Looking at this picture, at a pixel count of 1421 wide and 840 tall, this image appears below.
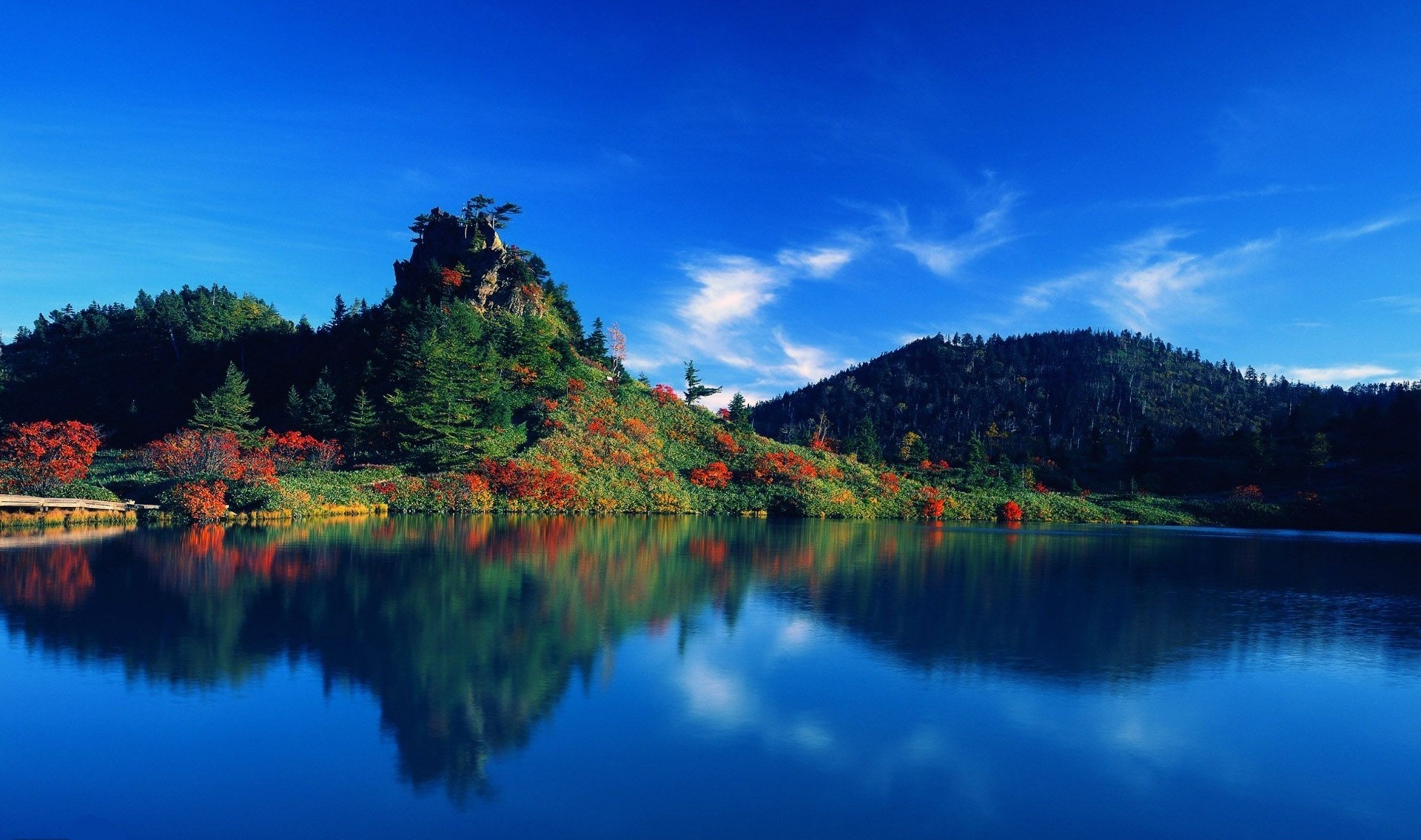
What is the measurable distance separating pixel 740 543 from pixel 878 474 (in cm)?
3055

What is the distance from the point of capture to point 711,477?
50.9 m

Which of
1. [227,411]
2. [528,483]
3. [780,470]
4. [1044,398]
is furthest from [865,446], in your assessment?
[1044,398]

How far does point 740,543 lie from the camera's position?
30.3m

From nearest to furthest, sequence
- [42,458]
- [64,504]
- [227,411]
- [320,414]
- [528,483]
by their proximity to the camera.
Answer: [64,504]
[42,458]
[528,483]
[227,411]
[320,414]

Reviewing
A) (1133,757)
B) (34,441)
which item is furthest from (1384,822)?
(34,441)

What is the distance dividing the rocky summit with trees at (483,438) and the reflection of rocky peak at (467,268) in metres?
0.23

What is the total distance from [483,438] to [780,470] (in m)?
20.5

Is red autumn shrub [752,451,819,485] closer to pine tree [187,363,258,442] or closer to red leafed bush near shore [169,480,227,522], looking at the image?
pine tree [187,363,258,442]

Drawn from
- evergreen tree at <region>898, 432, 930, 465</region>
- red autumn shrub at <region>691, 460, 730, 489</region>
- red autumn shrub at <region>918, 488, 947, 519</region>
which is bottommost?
red autumn shrub at <region>918, 488, 947, 519</region>

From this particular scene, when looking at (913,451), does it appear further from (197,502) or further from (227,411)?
(197,502)

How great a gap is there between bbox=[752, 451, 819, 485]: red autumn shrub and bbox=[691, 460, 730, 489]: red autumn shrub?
2.57 meters

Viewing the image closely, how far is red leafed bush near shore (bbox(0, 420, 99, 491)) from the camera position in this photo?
29391 mm

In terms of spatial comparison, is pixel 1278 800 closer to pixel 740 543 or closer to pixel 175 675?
pixel 175 675

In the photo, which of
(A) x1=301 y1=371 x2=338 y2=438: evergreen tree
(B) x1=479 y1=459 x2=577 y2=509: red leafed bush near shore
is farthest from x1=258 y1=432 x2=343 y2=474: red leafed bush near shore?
(B) x1=479 y1=459 x2=577 y2=509: red leafed bush near shore
